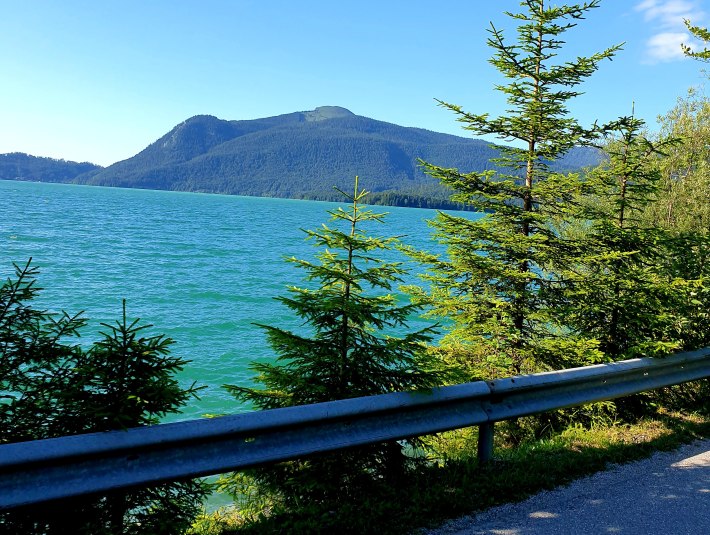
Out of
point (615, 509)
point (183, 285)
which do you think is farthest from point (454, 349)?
point (183, 285)

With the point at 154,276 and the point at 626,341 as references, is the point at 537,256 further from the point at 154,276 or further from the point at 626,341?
the point at 154,276

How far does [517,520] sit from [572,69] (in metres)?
7.20

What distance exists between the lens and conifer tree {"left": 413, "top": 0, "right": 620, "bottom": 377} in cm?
801

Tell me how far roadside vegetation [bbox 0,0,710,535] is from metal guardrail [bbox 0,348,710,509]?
243 mm

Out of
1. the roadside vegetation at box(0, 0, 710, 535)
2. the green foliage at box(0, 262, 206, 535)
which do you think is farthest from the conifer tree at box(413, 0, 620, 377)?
the green foliage at box(0, 262, 206, 535)

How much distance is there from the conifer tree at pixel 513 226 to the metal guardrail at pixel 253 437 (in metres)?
2.99

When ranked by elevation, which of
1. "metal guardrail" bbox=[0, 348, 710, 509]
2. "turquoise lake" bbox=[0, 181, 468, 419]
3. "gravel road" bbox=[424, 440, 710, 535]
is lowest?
"turquoise lake" bbox=[0, 181, 468, 419]

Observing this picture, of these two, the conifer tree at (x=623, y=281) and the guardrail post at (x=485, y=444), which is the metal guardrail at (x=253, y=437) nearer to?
the guardrail post at (x=485, y=444)

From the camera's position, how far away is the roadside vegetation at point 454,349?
10.7 ft

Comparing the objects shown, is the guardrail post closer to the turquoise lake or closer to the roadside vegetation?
the roadside vegetation

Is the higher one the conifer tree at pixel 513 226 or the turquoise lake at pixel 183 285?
the conifer tree at pixel 513 226

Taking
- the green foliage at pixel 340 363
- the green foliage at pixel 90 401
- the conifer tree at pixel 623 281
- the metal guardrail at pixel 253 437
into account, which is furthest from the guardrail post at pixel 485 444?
the conifer tree at pixel 623 281

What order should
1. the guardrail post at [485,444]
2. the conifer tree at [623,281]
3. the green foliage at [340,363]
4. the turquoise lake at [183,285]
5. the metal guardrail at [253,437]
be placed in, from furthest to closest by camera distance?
1. the turquoise lake at [183,285]
2. the conifer tree at [623,281]
3. the guardrail post at [485,444]
4. the green foliage at [340,363]
5. the metal guardrail at [253,437]

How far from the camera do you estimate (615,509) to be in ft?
12.5
